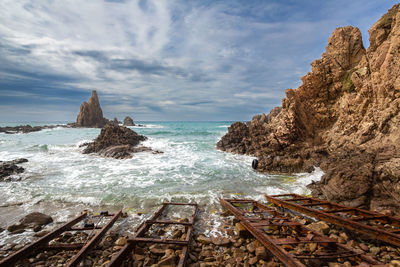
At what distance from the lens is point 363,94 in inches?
463

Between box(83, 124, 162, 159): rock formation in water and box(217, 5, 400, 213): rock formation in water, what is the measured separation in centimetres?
1320

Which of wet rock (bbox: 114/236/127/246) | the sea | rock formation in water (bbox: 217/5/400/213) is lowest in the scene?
the sea

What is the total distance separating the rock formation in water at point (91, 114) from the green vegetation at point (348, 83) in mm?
87606

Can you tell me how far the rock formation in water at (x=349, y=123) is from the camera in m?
7.16

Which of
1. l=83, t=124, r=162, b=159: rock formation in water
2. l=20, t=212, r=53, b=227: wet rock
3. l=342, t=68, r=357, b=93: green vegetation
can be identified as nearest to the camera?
l=20, t=212, r=53, b=227: wet rock

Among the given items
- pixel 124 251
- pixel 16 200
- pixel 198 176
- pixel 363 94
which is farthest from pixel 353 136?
pixel 16 200

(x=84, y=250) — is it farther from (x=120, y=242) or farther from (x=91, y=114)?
(x=91, y=114)

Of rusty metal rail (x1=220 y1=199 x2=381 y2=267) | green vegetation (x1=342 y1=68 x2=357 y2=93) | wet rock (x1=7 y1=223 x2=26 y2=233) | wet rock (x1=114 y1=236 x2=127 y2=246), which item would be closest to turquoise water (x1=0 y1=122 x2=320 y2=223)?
wet rock (x1=7 y1=223 x2=26 y2=233)

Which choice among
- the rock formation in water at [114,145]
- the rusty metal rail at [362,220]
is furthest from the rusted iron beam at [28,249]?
the rock formation in water at [114,145]

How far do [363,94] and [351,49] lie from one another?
5.25m

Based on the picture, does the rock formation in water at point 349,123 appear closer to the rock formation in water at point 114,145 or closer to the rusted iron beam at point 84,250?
the rusted iron beam at point 84,250

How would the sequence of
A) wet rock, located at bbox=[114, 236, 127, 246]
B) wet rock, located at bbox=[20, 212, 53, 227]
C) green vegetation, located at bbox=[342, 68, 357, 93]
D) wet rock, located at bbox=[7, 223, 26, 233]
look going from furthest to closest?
green vegetation, located at bbox=[342, 68, 357, 93] < wet rock, located at bbox=[20, 212, 53, 227] < wet rock, located at bbox=[7, 223, 26, 233] < wet rock, located at bbox=[114, 236, 127, 246]

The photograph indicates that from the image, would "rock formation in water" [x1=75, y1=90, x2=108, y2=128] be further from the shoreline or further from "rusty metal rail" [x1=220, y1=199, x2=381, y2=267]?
"rusty metal rail" [x1=220, y1=199, x2=381, y2=267]

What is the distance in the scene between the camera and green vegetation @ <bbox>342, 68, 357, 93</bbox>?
13.5 metres
